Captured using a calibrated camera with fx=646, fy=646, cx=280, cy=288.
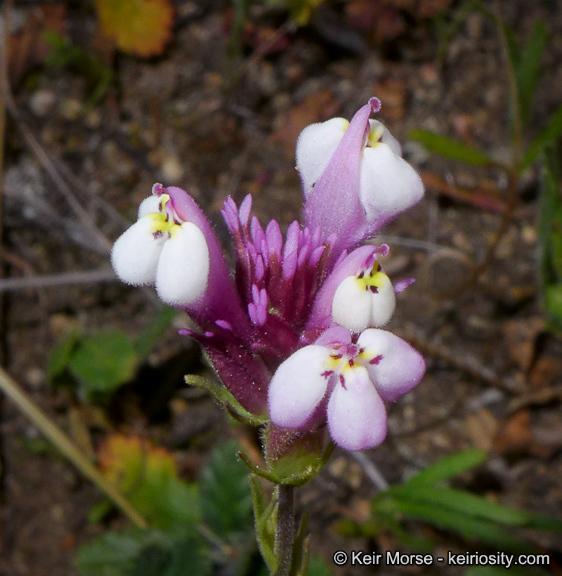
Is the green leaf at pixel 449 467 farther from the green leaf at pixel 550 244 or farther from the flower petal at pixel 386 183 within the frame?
the flower petal at pixel 386 183

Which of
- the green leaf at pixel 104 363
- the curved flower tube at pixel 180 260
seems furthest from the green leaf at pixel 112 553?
the curved flower tube at pixel 180 260

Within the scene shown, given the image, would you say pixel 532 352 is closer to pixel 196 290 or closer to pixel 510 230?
pixel 510 230

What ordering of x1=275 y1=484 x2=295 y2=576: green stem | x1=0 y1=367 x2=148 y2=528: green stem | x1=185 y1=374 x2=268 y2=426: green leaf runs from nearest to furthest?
x1=185 y1=374 x2=268 y2=426: green leaf < x1=275 y1=484 x2=295 y2=576: green stem < x1=0 y1=367 x2=148 y2=528: green stem

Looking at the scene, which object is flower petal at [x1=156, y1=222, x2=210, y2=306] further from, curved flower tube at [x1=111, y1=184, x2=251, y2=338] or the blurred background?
the blurred background

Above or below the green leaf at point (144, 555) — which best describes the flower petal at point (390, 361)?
above

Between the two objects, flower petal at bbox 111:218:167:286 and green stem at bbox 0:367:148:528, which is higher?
flower petal at bbox 111:218:167:286

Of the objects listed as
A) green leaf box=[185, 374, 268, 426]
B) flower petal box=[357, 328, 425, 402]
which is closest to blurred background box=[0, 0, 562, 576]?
green leaf box=[185, 374, 268, 426]
